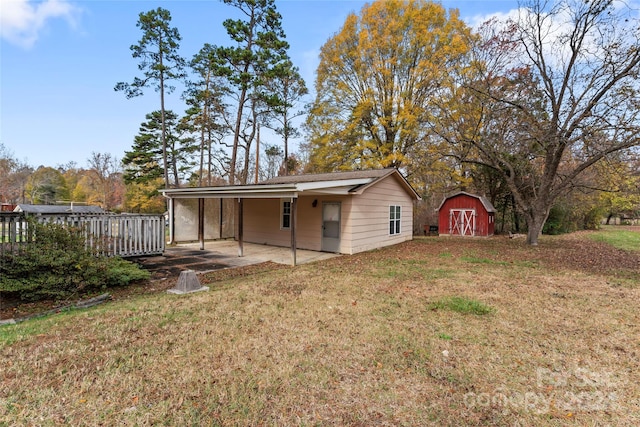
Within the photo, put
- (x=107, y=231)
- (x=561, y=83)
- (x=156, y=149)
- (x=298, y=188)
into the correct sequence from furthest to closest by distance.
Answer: (x=156, y=149), (x=561, y=83), (x=298, y=188), (x=107, y=231)

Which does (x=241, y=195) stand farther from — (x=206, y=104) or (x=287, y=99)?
(x=287, y=99)

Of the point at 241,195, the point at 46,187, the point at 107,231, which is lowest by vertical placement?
the point at 107,231

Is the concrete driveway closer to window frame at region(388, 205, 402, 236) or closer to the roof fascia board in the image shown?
the roof fascia board

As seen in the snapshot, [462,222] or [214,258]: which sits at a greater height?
[462,222]

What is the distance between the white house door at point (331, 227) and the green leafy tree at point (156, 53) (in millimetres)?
12122

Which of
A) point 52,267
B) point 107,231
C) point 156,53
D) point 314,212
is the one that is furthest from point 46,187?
point 52,267

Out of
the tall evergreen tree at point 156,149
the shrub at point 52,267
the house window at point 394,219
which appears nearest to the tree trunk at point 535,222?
the house window at point 394,219

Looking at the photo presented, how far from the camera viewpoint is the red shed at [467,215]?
53.9ft

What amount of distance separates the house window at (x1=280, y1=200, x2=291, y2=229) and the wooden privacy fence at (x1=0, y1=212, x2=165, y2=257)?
4.41m

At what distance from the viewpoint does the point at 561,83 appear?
10859 millimetres

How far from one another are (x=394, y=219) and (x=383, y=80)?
321 inches

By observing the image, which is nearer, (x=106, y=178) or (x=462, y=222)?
(x=462, y=222)

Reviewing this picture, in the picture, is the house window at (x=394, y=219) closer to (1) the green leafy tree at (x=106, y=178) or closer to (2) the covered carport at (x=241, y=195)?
(2) the covered carport at (x=241, y=195)

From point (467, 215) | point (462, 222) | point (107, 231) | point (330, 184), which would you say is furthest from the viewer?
point (462, 222)
